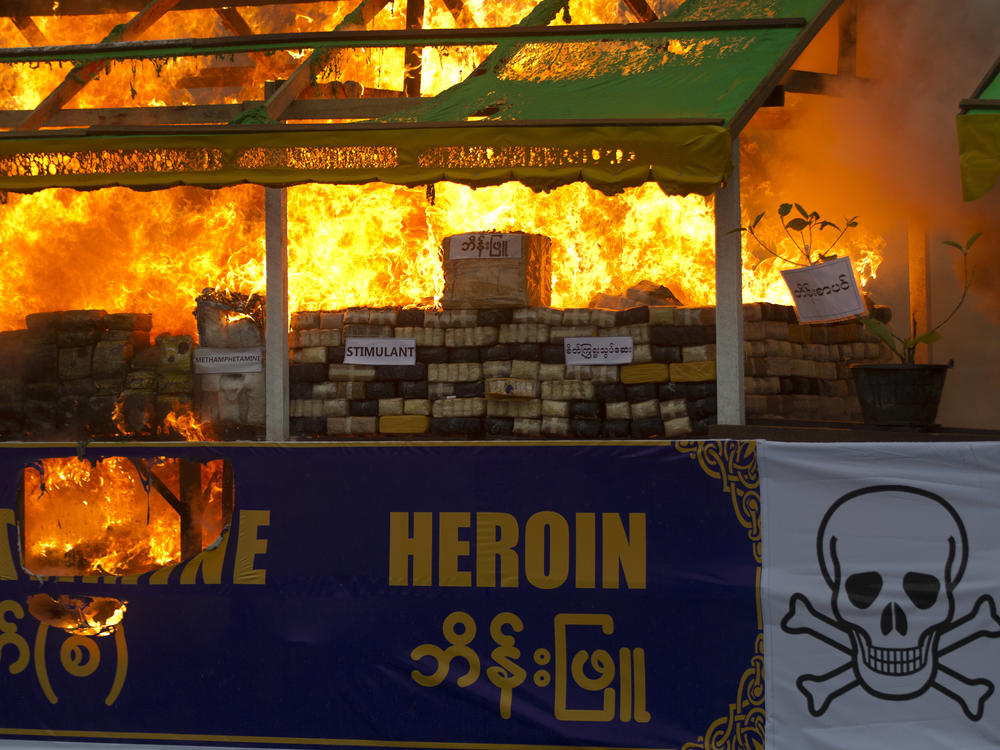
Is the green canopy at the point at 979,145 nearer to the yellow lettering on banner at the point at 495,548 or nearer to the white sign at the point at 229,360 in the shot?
the yellow lettering on banner at the point at 495,548

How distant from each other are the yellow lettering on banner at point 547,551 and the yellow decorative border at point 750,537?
0.71 m

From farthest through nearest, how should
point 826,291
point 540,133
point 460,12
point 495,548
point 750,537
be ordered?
1. point 460,12
2. point 826,291
3. point 540,133
4. point 495,548
5. point 750,537

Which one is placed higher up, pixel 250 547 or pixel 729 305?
pixel 729 305

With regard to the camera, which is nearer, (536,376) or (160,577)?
(160,577)

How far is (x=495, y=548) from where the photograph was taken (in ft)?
18.3

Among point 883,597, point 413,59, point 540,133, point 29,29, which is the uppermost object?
point 29,29

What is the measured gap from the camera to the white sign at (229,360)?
8.08 metres

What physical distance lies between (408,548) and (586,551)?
90 centimetres

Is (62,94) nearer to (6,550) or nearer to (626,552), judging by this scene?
(6,550)

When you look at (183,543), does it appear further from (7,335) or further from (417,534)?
(417,534)

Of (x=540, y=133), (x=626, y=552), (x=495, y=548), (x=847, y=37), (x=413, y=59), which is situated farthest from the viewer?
(x=413, y=59)

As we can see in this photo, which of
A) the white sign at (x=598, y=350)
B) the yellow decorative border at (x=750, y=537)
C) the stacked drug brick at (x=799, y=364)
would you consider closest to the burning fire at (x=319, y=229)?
the stacked drug brick at (x=799, y=364)

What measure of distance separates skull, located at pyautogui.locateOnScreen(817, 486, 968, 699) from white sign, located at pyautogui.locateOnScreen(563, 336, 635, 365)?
272 centimetres

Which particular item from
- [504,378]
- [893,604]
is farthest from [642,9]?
[893,604]
